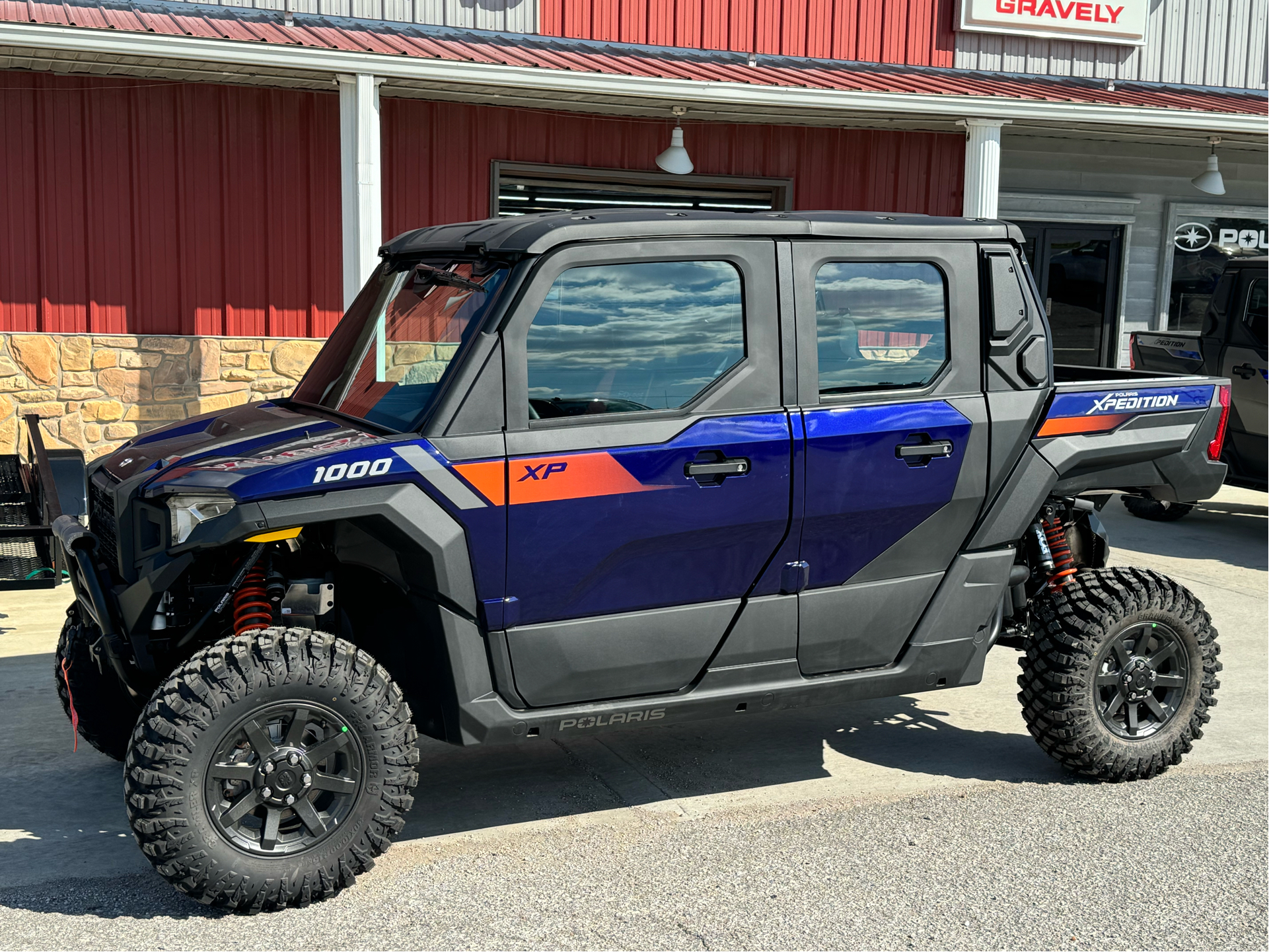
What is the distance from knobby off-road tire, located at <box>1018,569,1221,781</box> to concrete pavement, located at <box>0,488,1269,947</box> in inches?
6.2

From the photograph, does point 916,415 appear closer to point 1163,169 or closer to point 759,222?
point 759,222

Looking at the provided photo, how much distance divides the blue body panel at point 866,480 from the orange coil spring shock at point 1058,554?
0.82 meters

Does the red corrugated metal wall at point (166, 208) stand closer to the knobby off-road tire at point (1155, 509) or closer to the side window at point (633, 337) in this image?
the knobby off-road tire at point (1155, 509)

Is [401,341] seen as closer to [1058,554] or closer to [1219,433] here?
[1058,554]

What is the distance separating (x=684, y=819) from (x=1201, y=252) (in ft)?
42.2

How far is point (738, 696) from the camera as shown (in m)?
4.39

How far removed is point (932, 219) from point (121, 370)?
27.0ft

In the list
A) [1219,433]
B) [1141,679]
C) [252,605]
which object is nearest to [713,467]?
[252,605]

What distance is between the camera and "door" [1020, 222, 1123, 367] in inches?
570

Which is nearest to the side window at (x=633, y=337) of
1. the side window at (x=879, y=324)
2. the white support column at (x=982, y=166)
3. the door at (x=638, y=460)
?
the door at (x=638, y=460)

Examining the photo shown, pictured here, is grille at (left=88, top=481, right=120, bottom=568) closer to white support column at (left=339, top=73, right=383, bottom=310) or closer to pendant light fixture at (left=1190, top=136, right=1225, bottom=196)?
white support column at (left=339, top=73, right=383, bottom=310)

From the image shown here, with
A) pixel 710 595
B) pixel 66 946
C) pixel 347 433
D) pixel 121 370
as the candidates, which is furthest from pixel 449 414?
pixel 121 370

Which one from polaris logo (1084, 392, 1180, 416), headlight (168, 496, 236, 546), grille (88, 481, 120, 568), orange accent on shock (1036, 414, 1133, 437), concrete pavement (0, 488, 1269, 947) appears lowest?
concrete pavement (0, 488, 1269, 947)

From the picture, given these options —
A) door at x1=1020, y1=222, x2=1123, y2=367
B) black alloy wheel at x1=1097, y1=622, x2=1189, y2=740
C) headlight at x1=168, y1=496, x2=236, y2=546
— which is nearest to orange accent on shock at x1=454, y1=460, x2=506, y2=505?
headlight at x1=168, y1=496, x2=236, y2=546
